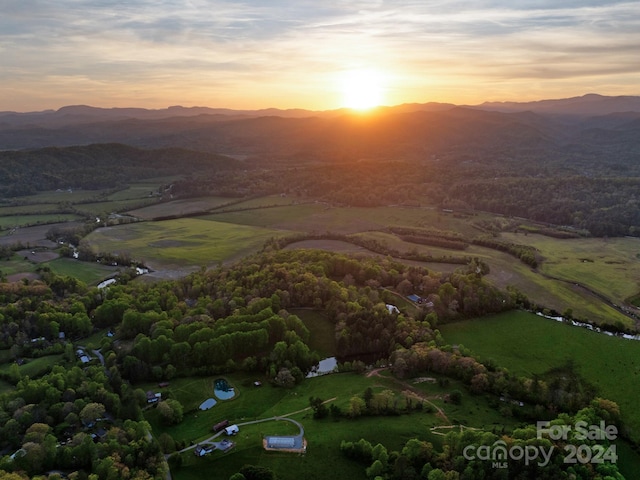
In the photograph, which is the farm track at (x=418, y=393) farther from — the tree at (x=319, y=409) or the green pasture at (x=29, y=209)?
the green pasture at (x=29, y=209)

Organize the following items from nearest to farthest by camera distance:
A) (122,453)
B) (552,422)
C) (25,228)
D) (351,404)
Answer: (122,453)
(552,422)
(351,404)
(25,228)

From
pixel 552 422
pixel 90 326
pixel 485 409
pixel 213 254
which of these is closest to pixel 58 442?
pixel 90 326

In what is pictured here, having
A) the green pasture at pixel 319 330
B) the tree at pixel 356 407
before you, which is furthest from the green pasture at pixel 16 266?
the tree at pixel 356 407

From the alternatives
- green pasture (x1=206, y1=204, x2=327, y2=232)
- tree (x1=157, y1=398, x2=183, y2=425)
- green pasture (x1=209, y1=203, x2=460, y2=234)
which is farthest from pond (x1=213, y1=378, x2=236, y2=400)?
green pasture (x1=206, y1=204, x2=327, y2=232)

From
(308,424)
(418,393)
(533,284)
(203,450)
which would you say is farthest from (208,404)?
(533,284)

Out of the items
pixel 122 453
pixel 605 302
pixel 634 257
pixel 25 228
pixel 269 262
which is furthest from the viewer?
pixel 25 228

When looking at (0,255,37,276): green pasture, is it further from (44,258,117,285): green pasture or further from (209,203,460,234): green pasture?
(209,203,460,234): green pasture

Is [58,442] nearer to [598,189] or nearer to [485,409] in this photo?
[485,409]
